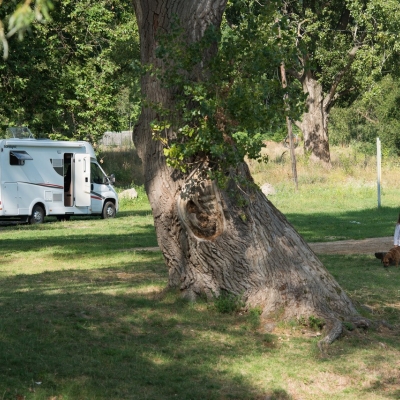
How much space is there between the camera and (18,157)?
89.4ft

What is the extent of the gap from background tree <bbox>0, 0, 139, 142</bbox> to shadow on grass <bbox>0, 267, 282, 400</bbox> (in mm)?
12652

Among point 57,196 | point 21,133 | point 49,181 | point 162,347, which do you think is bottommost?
point 162,347

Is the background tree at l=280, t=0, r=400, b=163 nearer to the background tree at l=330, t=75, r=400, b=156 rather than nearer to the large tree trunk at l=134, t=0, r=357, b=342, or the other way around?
the background tree at l=330, t=75, r=400, b=156

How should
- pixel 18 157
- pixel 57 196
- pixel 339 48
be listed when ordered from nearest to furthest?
pixel 18 157 → pixel 57 196 → pixel 339 48

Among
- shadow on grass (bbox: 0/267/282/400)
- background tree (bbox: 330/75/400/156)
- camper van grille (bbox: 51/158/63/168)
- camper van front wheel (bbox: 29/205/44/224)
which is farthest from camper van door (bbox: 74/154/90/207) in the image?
background tree (bbox: 330/75/400/156)

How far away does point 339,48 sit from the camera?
4144 cm

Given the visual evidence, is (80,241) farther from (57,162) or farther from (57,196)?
(57,162)

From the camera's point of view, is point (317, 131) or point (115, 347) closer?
point (115, 347)

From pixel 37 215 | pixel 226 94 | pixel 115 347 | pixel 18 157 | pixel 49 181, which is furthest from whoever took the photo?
pixel 49 181

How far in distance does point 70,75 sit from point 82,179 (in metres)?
5.18

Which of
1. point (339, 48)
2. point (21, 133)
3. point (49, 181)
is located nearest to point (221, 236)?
point (49, 181)

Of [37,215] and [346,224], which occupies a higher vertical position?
[37,215]

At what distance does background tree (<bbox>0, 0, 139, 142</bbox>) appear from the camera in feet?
77.2

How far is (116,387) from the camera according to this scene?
7.98 metres
